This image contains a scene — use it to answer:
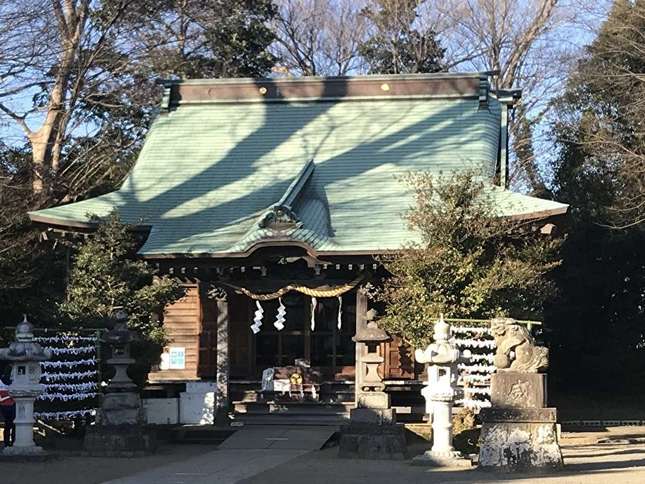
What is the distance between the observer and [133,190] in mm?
21703

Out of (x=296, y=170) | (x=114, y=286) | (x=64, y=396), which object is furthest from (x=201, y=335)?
(x=64, y=396)

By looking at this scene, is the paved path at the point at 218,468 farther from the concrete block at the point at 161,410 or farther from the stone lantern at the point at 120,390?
the concrete block at the point at 161,410

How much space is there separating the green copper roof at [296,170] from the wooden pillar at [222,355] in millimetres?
1269

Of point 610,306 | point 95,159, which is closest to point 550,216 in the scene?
point 610,306

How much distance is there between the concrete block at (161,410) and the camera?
713 inches

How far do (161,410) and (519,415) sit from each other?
8533 millimetres

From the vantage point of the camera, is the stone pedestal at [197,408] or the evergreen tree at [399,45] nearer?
the stone pedestal at [197,408]

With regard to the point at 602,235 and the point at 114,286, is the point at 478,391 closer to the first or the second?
the point at 114,286

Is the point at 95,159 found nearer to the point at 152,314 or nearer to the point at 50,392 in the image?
the point at 152,314

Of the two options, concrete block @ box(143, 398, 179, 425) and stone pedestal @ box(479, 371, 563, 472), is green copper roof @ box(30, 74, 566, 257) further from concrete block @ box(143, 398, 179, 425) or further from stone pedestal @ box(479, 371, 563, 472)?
stone pedestal @ box(479, 371, 563, 472)

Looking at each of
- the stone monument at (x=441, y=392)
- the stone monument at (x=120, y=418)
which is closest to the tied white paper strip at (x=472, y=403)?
the stone monument at (x=441, y=392)

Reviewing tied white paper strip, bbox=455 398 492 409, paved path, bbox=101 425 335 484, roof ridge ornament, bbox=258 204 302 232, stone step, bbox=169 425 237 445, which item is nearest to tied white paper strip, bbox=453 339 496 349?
tied white paper strip, bbox=455 398 492 409

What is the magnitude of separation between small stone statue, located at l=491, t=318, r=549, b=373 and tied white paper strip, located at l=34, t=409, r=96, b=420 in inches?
306

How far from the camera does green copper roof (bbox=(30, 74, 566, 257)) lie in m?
18.8
